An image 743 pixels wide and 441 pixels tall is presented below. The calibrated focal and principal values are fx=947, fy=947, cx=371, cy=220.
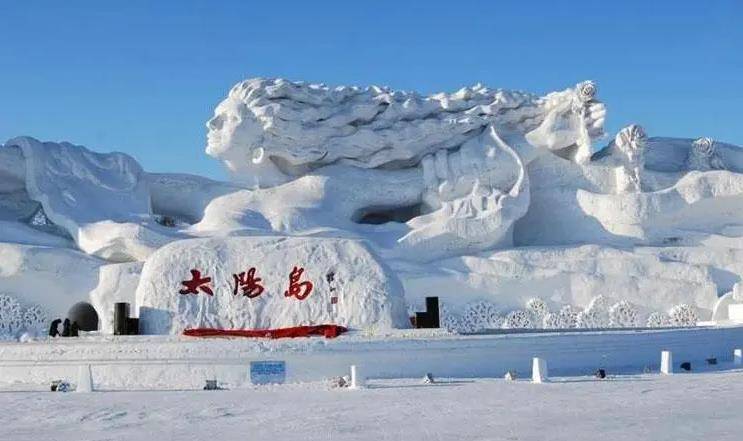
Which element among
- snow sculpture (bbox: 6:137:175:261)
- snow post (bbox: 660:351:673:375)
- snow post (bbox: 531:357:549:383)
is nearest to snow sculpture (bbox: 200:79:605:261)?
snow sculpture (bbox: 6:137:175:261)

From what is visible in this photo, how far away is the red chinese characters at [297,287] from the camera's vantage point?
1459 centimetres

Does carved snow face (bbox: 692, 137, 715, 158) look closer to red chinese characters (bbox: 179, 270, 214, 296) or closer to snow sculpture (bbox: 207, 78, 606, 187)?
snow sculpture (bbox: 207, 78, 606, 187)

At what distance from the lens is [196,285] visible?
14500mm

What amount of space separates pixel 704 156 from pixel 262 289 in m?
14.1

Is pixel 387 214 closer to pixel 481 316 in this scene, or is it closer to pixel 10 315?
pixel 481 316

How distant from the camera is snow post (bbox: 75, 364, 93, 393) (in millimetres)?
11961

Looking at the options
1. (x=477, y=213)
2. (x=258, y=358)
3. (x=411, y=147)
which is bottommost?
(x=258, y=358)

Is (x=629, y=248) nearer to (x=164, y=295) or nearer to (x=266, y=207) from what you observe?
(x=266, y=207)

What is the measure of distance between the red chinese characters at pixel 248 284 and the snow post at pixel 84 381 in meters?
2.98

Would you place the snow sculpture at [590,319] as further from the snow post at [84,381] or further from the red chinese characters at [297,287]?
the snow post at [84,381]

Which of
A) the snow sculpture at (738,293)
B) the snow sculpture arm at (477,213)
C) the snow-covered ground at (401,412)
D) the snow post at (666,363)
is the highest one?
the snow sculpture arm at (477,213)

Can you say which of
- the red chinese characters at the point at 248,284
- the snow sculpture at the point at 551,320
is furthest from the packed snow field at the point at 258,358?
the snow sculpture at the point at 551,320

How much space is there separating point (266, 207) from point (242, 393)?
32.5 feet

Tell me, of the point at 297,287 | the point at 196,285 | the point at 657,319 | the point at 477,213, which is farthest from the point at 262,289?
the point at 657,319
